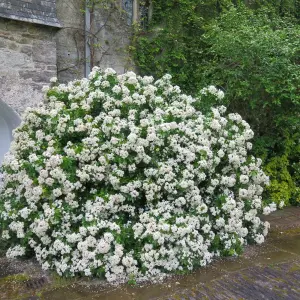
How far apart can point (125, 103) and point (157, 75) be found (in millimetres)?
4496

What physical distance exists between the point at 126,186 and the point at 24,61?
141 inches

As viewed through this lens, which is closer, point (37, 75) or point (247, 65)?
point (247, 65)

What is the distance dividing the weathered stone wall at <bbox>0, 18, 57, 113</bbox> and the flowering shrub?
1.84 m

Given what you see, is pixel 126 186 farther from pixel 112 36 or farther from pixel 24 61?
pixel 112 36

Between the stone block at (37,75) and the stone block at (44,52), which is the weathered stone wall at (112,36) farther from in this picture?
the stone block at (37,75)

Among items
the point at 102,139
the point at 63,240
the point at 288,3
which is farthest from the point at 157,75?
the point at 63,240

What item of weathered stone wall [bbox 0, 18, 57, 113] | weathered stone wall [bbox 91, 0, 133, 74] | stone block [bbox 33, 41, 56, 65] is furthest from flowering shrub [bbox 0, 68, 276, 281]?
weathered stone wall [bbox 91, 0, 133, 74]

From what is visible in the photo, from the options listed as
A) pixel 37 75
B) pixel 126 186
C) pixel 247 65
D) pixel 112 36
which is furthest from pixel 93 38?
pixel 126 186

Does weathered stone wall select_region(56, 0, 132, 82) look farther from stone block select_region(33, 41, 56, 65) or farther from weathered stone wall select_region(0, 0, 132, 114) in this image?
stone block select_region(33, 41, 56, 65)

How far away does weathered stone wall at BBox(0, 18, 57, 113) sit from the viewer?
20.6 feet

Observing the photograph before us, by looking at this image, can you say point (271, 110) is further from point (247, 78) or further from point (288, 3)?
point (288, 3)

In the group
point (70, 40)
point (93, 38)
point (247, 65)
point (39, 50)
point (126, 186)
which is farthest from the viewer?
point (93, 38)

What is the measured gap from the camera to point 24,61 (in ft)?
21.2

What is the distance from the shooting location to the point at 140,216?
400 cm
